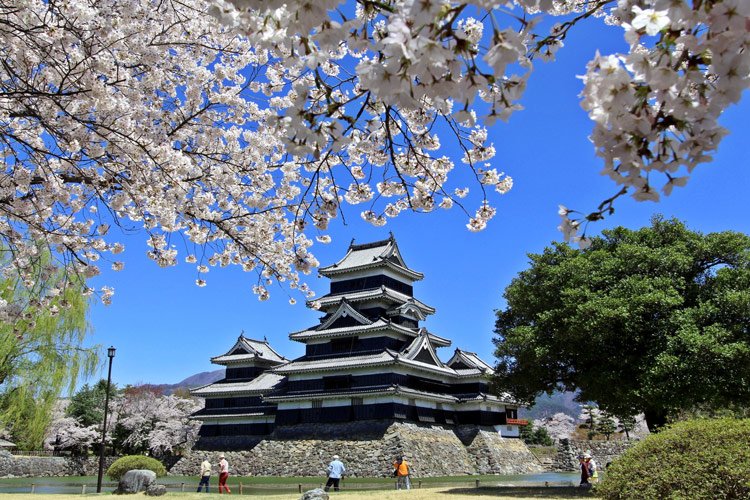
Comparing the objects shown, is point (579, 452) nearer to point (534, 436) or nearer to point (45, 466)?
point (534, 436)

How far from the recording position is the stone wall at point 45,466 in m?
36.4

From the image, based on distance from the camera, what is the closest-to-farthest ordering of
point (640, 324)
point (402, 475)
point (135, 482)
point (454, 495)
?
1. point (454, 495)
2. point (640, 324)
3. point (135, 482)
4. point (402, 475)

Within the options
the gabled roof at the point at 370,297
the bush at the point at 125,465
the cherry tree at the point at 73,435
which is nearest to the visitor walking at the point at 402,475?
the bush at the point at 125,465

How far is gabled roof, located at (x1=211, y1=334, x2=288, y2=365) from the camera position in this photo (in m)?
39.2

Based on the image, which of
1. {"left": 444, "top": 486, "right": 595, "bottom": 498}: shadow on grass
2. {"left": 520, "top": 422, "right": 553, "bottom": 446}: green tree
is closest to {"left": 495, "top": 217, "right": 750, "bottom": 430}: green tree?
{"left": 444, "top": 486, "right": 595, "bottom": 498}: shadow on grass

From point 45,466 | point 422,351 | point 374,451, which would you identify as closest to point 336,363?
point 422,351

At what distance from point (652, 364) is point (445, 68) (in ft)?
54.1

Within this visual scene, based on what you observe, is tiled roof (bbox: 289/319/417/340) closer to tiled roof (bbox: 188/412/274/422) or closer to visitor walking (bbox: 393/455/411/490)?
tiled roof (bbox: 188/412/274/422)

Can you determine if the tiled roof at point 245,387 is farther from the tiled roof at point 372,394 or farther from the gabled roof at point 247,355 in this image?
the tiled roof at point 372,394

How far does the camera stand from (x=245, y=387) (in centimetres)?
3762

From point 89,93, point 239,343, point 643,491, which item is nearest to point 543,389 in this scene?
point 643,491

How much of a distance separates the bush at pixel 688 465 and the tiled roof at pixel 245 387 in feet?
97.6

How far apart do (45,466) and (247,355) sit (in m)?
15.1

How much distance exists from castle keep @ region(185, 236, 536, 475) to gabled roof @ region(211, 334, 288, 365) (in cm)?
11
